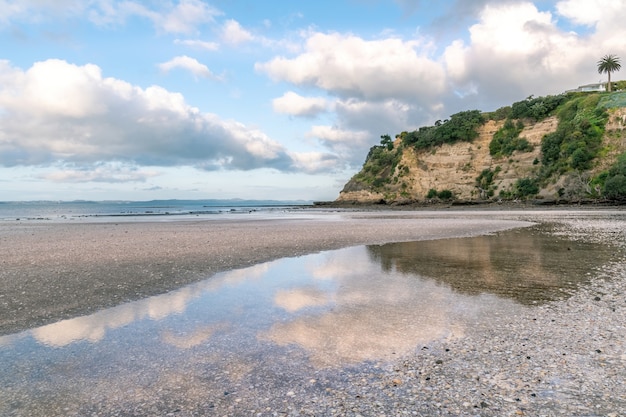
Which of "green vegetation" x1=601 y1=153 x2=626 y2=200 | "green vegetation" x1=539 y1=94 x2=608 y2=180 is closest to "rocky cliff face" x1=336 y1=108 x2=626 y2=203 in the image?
"green vegetation" x1=539 y1=94 x2=608 y2=180

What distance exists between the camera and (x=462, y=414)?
411 cm

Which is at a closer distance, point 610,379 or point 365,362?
point 610,379

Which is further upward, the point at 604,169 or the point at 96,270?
the point at 604,169

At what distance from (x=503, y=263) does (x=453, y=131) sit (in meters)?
88.2

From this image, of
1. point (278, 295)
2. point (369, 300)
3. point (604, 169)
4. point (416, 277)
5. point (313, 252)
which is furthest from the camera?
point (604, 169)

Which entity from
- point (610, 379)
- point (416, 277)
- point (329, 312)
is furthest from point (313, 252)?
point (610, 379)

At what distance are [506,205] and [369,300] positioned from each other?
227 feet

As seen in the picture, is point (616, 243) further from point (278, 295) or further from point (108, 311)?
point (108, 311)

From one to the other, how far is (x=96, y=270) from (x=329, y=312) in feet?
29.7

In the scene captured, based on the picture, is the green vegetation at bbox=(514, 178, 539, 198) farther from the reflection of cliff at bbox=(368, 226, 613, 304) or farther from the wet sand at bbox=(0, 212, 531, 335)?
the wet sand at bbox=(0, 212, 531, 335)

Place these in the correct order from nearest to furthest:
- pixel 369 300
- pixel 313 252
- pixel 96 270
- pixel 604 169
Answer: pixel 369 300 < pixel 96 270 < pixel 313 252 < pixel 604 169

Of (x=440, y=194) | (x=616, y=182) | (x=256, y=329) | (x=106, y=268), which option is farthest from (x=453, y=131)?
(x=256, y=329)

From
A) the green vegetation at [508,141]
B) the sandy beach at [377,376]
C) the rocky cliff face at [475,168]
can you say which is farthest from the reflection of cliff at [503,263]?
the green vegetation at [508,141]

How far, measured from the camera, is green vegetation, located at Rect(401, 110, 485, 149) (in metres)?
93.0
